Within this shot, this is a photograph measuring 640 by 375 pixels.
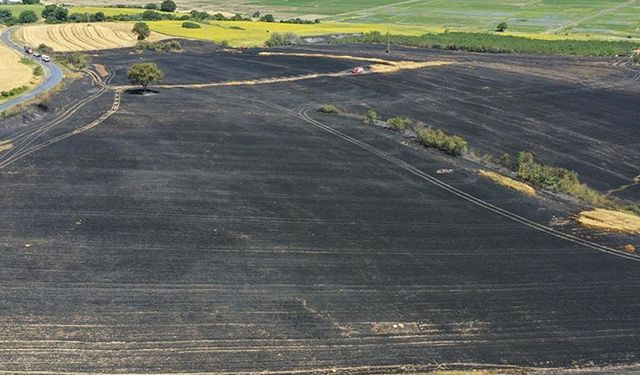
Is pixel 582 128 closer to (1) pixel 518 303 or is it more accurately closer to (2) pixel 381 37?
(1) pixel 518 303

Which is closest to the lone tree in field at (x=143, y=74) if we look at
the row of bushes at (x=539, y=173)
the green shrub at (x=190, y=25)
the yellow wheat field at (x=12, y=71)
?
the yellow wheat field at (x=12, y=71)

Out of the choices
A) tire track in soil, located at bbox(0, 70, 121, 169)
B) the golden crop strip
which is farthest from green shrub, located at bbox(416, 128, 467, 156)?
tire track in soil, located at bbox(0, 70, 121, 169)

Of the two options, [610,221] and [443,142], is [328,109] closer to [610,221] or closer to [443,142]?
[443,142]

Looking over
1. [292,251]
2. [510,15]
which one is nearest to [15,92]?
[292,251]

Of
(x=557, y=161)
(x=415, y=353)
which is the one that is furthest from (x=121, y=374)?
(x=557, y=161)

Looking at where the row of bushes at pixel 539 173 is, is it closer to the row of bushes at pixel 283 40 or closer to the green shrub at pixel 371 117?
the green shrub at pixel 371 117
